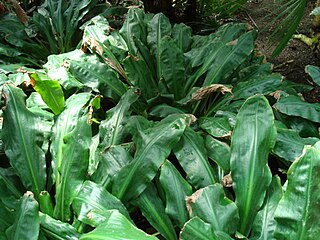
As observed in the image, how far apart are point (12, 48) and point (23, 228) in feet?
5.56

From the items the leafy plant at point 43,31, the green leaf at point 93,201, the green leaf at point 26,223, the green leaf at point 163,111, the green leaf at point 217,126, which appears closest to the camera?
the green leaf at point 26,223

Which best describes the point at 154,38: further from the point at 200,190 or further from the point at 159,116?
the point at 200,190

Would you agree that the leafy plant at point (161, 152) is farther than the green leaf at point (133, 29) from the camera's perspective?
No

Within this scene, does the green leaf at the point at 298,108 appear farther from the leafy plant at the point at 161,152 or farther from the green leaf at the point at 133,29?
the green leaf at the point at 133,29

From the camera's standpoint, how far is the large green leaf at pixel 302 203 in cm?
141

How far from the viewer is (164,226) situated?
167 centimetres

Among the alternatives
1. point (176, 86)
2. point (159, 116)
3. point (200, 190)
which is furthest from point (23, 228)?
point (176, 86)

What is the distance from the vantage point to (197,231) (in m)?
1.45

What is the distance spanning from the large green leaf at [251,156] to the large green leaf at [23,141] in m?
0.80

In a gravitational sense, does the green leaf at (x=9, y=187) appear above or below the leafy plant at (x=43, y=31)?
below

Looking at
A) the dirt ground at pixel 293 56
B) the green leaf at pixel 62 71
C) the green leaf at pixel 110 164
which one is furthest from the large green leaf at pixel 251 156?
the dirt ground at pixel 293 56

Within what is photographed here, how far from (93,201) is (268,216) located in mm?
642

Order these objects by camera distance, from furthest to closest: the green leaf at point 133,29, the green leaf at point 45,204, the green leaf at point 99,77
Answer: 1. the green leaf at point 133,29
2. the green leaf at point 99,77
3. the green leaf at point 45,204

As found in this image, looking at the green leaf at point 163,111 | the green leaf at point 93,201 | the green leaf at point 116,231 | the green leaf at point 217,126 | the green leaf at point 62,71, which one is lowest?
the green leaf at point 93,201
